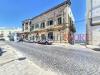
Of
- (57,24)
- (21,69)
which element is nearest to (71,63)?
(21,69)

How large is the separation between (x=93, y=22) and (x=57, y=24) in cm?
1511

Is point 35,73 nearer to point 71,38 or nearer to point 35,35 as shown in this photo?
point 71,38

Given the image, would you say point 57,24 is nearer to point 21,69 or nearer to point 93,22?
point 93,22

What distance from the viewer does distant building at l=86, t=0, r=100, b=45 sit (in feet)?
127

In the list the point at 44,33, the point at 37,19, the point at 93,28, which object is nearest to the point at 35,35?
the point at 37,19

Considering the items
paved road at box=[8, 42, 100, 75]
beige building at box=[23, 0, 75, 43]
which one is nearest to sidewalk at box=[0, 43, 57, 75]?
paved road at box=[8, 42, 100, 75]

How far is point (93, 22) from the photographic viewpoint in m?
39.7

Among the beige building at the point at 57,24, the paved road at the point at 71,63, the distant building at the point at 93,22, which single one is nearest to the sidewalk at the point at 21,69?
the paved road at the point at 71,63

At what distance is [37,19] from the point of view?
71.7 metres

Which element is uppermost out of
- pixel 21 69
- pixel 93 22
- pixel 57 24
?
pixel 57 24

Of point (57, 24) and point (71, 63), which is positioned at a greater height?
point (57, 24)

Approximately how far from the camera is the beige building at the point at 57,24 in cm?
4956

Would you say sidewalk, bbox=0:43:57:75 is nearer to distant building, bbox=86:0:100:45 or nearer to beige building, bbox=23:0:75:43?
distant building, bbox=86:0:100:45

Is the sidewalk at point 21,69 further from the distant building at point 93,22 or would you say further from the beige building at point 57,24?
the beige building at point 57,24
